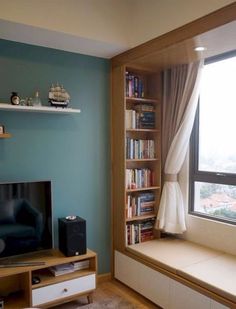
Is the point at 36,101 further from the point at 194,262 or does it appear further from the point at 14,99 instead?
the point at 194,262

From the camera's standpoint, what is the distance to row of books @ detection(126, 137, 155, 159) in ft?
10.2

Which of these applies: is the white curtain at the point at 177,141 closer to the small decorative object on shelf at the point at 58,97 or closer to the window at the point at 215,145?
the window at the point at 215,145

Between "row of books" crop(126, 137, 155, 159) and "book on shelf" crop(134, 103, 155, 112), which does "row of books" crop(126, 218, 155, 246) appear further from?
"book on shelf" crop(134, 103, 155, 112)

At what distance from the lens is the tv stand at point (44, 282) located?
7.75 ft

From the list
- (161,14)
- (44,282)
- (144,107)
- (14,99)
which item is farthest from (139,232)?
(161,14)

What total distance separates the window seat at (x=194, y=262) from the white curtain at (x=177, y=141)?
228mm

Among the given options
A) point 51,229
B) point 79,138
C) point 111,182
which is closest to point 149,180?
point 111,182

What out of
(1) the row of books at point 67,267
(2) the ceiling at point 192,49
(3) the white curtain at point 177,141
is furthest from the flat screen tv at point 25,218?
(2) the ceiling at point 192,49

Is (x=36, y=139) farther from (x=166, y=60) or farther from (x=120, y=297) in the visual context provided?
(x=120, y=297)

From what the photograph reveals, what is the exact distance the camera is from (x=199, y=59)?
9.46 ft

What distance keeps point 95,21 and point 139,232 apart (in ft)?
7.29

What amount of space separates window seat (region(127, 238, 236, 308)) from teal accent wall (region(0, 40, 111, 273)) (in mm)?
603

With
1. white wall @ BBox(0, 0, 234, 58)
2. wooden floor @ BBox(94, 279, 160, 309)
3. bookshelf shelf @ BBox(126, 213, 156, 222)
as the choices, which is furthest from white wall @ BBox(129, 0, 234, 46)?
wooden floor @ BBox(94, 279, 160, 309)

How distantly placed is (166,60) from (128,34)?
46 centimetres
